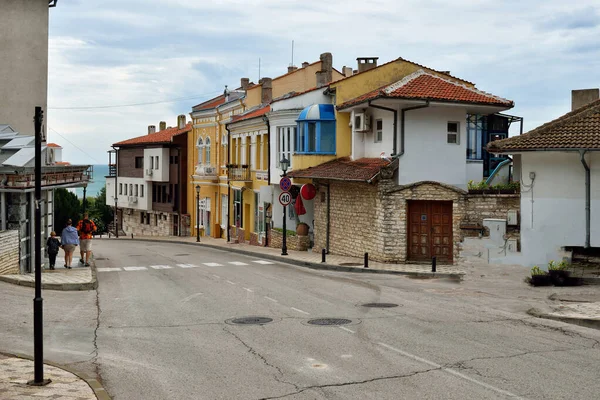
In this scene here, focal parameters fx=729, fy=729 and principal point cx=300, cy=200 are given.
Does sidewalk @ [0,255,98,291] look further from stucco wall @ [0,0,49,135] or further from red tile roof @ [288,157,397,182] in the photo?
stucco wall @ [0,0,49,135]

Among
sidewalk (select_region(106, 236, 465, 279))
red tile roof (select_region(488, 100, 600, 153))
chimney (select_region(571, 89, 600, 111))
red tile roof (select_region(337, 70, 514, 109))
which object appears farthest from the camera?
red tile roof (select_region(337, 70, 514, 109))

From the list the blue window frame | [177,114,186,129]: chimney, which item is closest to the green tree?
[177,114,186,129]: chimney

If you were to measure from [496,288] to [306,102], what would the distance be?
17520 millimetres

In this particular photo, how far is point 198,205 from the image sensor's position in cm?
5450

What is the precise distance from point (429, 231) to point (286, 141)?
12.1 meters

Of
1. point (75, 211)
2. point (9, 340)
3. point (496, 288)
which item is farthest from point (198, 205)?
point (9, 340)

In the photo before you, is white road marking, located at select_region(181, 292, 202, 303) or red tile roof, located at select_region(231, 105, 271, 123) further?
red tile roof, located at select_region(231, 105, 271, 123)

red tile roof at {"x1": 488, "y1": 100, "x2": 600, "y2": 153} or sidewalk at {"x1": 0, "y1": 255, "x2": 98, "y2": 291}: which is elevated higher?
red tile roof at {"x1": 488, "y1": 100, "x2": 600, "y2": 153}

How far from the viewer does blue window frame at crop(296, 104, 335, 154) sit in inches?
1280

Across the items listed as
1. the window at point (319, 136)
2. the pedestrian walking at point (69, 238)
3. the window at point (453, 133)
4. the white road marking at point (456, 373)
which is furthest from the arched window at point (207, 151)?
the white road marking at point (456, 373)

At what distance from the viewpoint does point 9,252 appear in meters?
20.3

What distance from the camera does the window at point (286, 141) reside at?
36.1 m

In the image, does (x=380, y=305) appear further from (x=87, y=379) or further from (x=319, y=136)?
(x=319, y=136)

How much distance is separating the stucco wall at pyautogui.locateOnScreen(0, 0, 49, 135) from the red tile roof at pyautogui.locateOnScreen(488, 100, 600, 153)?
2055 centimetres
